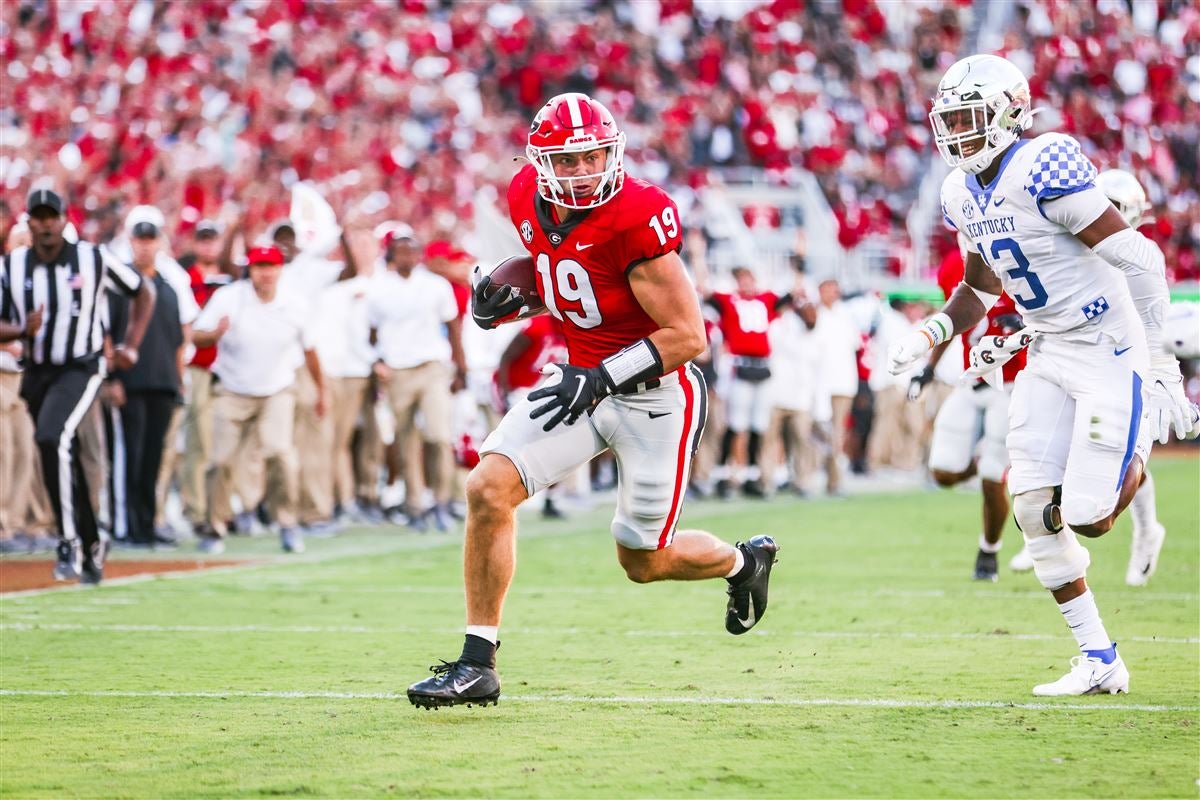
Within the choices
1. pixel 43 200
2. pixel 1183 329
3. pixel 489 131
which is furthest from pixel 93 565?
pixel 489 131

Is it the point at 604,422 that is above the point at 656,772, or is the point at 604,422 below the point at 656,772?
above

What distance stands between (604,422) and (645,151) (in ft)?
53.9

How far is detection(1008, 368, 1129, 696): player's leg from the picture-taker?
5297 mm

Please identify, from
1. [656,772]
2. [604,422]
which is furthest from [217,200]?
[656,772]

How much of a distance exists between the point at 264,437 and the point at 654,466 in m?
5.63

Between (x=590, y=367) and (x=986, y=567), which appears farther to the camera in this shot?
(x=986, y=567)

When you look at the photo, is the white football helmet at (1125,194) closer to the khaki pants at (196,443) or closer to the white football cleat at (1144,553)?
the white football cleat at (1144,553)

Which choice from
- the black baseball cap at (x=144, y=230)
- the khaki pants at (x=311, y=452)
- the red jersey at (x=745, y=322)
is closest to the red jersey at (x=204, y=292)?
the khaki pants at (x=311, y=452)

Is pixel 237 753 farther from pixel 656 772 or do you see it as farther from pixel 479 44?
pixel 479 44

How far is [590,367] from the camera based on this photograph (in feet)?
16.7

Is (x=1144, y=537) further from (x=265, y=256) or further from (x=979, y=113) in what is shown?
(x=265, y=256)

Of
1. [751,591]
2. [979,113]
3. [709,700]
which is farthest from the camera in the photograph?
[751,591]

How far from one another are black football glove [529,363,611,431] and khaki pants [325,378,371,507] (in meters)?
7.27

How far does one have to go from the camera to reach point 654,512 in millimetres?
5242
